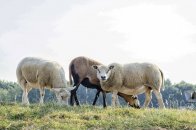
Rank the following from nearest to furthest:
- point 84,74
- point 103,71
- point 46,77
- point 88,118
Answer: point 88,118
point 103,71
point 46,77
point 84,74

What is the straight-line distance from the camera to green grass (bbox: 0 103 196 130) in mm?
16922

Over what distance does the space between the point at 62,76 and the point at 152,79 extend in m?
4.20

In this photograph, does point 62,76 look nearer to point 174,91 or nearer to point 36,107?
point 36,107

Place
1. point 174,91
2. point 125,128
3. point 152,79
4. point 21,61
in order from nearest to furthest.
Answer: point 125,128 → point 152,79 → point 21,61 → point 174,91

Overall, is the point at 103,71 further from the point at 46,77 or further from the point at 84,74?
the point at 46,77

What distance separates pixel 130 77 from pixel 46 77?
390 centimetres

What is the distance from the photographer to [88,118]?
1817 cm

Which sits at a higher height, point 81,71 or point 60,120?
point 81,71

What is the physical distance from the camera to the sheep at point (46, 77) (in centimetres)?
2409

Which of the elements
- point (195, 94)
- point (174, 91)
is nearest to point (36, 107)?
point (195, 94)

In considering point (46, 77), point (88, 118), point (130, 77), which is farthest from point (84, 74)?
point (88, 118)

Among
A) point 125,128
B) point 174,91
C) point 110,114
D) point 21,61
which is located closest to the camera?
point 125,128

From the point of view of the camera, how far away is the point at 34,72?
2488 centimetres

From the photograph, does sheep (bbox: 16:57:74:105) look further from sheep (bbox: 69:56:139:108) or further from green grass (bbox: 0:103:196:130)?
green grass (bbox: 0:103:196:130)
